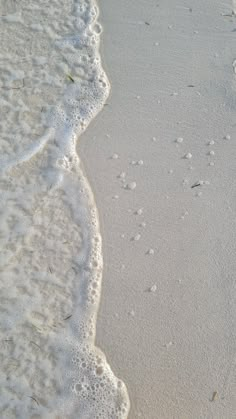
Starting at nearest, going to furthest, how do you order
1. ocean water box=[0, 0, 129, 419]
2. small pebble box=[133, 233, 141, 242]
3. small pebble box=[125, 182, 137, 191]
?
ocean water box=[0, 0, 129, 419] < small pebble box=[133, 233, 141, 242] < small pebble box=[125, 182, 137, 191]

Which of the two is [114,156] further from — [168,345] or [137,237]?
[168,345]

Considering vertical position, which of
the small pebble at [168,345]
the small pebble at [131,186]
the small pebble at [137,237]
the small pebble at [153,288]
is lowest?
the small pebble at [168,345]

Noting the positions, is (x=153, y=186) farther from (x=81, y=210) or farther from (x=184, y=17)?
(x=184, y=17)

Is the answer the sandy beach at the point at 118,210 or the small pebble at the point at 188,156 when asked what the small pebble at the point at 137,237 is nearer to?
the sandy beach at the point at 118,210

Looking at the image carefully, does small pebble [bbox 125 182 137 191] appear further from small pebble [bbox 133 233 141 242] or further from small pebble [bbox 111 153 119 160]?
small pebble [bbox 133 233 141 242]

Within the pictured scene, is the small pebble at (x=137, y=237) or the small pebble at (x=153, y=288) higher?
the small pebble at (x=137, y=237)

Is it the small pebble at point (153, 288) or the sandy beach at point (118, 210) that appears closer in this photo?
the sandy beach at point (118, 210)

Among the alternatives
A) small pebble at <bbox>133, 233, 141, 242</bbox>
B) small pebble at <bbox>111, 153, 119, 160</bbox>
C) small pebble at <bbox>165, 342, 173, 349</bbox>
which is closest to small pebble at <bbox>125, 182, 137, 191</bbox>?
small pebble at <bbox>111, 153, 119, 160</bbox>

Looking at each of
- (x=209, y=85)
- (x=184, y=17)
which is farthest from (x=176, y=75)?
(x=184, y=17)

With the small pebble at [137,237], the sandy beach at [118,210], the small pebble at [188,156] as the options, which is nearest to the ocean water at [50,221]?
the sandy beach at [118,210]
